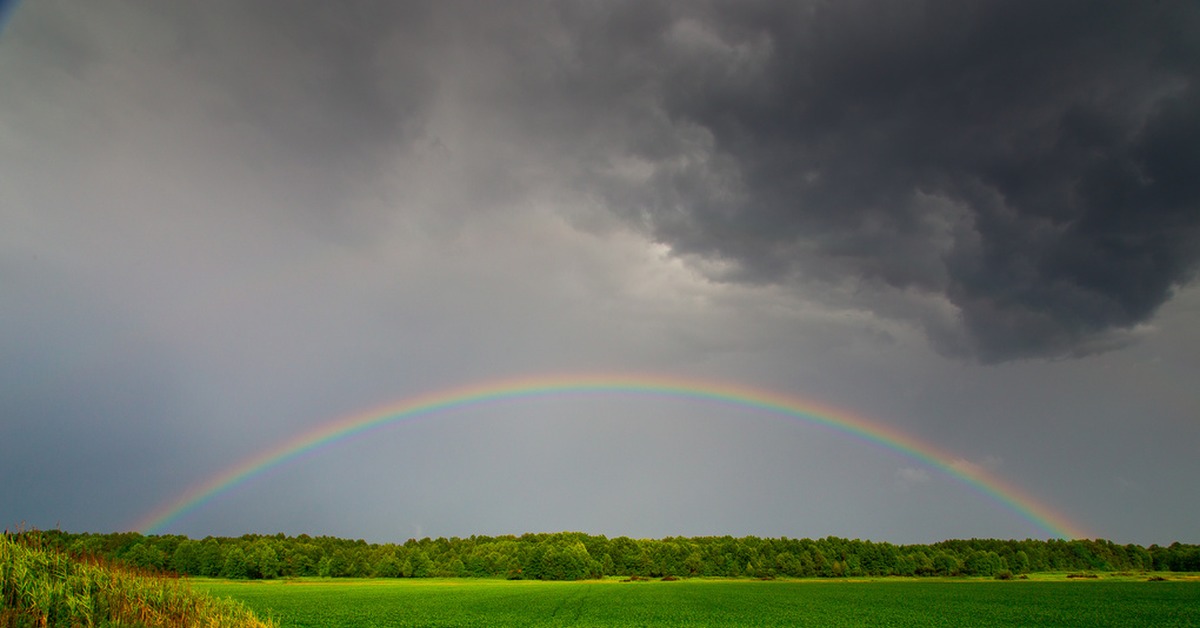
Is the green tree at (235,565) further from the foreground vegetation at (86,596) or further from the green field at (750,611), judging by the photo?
the foreground vegetation at (86,596)

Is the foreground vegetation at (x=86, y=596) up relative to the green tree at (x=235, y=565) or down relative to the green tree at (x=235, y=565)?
up

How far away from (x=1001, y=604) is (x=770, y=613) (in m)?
32.0

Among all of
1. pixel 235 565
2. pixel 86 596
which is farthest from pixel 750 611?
pixel 235 565

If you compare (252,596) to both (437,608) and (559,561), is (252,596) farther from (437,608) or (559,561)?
(559,561)

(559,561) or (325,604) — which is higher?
(325,604)

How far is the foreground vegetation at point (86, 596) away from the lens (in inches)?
760

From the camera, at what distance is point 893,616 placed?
181 feet

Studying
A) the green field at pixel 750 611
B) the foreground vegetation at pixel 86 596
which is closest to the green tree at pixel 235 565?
the green field at pixel 750 611

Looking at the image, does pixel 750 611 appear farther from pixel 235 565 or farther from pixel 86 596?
pixel 235 565

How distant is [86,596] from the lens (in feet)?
66.9

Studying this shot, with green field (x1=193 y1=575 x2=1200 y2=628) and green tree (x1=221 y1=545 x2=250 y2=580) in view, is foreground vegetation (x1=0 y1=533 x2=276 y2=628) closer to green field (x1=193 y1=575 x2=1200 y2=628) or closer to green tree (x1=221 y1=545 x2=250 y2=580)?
green field (x1=193 y1=575 x2=1200 y2=628)

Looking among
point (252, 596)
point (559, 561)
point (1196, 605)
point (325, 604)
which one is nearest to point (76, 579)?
point (325, 604)

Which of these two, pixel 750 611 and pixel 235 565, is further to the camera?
pixel 235 565

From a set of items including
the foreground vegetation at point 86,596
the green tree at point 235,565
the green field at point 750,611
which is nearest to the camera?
the foreground vegetation at point 86,596
